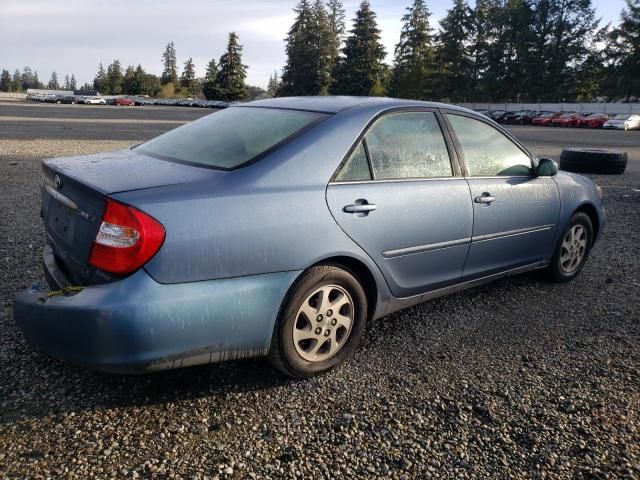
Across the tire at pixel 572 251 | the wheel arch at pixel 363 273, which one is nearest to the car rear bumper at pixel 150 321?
the wheel arch at pixel 363 273

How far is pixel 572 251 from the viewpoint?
4.68 m

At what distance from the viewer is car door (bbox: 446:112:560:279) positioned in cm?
369

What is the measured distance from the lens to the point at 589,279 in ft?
15.9

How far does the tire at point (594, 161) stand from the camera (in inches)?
424

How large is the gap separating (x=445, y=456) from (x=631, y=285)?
320cm

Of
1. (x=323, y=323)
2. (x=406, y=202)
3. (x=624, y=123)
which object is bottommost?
(x=323, y=323)

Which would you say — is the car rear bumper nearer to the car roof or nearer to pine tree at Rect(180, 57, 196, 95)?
the car roof

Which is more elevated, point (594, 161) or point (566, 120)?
point (566, 120)

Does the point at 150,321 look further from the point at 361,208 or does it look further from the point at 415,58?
the point at 415,58

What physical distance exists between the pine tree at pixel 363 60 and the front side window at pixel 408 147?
72.5m

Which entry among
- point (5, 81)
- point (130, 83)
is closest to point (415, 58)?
point (130, 83)

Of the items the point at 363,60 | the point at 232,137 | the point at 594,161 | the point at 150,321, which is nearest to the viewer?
the point at 150,321

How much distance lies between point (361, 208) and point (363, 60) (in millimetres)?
75617

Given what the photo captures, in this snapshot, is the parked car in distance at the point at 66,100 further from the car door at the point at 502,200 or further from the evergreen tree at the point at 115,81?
the car door at the point at 502,200
